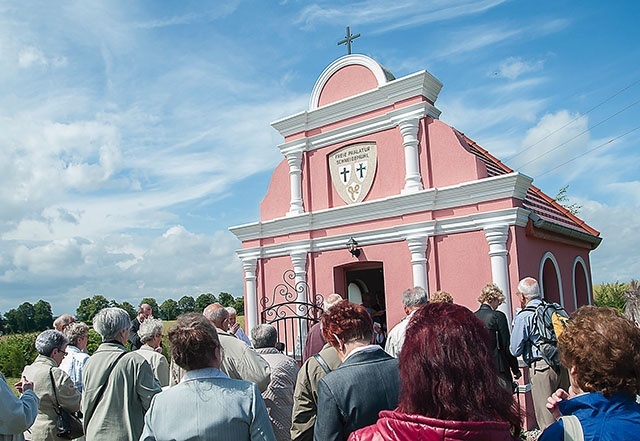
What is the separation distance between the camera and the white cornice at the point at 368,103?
10.0 metres

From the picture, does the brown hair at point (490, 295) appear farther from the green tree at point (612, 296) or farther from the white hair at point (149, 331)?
the green tree at point (612, 296)

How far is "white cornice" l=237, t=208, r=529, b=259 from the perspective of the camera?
891 cm

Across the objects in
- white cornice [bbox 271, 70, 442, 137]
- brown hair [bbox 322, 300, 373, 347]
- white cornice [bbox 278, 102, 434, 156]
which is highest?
white cornice [bbox 271, 70, 442, 137]

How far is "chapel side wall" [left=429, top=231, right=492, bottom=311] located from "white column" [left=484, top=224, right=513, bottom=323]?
0.47 feet

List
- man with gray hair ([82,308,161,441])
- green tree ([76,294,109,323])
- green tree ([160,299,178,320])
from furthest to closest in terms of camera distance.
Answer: green tree ([160,299,178,320]) → green tree ([76,294,109,323]) → man with gray hair ([82,308,161,441])

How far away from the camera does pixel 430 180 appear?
9984 mm

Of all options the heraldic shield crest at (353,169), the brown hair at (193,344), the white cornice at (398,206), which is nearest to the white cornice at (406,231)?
the white cornice at (398,206)

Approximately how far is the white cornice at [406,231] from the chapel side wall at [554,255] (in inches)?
13.6

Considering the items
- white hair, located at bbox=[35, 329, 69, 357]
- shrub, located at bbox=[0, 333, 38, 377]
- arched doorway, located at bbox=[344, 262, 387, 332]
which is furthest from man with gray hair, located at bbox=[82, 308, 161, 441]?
shrub, located at bbox=[0, 333, 38, 377]

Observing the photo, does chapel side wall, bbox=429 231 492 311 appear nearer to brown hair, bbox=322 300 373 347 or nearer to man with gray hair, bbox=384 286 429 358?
man with gray hair, bbox=384 286 429 358

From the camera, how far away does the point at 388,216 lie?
1027 cm

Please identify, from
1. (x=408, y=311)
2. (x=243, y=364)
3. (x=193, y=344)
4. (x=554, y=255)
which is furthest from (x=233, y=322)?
(x=554, y=255)

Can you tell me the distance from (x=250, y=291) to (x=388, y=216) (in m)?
3.97

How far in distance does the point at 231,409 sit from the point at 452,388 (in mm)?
1356
